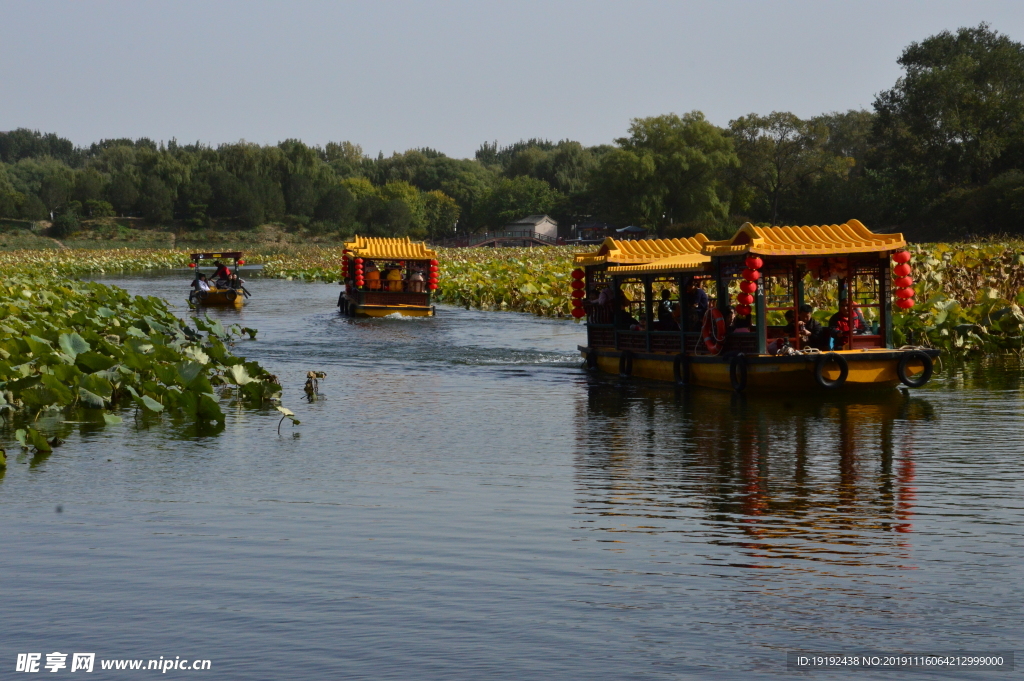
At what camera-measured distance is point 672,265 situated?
65.3ft

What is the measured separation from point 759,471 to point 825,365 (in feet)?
18.2

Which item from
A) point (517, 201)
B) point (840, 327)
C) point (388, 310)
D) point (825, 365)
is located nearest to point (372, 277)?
point (388, 310)

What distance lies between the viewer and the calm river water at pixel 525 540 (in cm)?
676

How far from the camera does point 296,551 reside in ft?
29.0

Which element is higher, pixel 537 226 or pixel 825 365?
pixel 537 226

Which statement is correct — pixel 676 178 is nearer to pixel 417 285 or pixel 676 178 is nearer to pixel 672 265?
pixel 417 285

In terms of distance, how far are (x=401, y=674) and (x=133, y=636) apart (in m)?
1.75

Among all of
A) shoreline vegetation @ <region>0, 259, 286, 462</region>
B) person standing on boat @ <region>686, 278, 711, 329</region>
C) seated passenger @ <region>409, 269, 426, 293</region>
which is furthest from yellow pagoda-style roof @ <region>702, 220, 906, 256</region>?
seated passenger @ <region>409, 269, 426, 293</region>

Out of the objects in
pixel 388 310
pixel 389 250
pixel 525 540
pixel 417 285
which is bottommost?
pixel 525 540

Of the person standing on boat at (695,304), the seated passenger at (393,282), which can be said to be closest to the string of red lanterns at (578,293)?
the person standing on boat at (695,304)

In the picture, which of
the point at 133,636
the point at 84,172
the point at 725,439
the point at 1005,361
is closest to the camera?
the point at 133,636

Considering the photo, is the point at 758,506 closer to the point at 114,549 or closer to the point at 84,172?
the point at 114,549

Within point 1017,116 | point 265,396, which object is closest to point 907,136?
point 1017,116

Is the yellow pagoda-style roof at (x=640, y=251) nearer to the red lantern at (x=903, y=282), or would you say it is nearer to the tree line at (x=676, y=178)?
the red lantern at (x=903, y=282)
